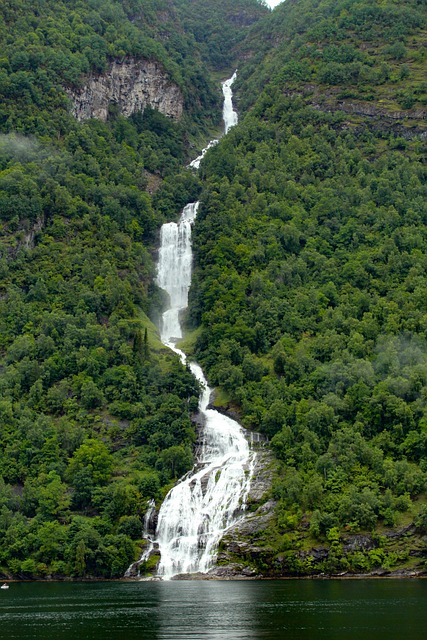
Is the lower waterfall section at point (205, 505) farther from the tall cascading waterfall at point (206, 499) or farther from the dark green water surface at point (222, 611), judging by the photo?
the dark green water surface at point (222, 611)

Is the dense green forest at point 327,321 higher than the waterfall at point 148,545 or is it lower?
higher

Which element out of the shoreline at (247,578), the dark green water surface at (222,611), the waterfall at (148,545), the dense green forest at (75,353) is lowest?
the dark green water surface at (222,611)

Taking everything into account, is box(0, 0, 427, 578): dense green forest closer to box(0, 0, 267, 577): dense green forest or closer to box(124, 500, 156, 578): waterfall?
box(0, 0, 267, 577): dense green forest

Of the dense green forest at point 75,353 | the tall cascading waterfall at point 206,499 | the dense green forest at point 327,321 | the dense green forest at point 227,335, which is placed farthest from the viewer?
the dense green forest at point 75,353

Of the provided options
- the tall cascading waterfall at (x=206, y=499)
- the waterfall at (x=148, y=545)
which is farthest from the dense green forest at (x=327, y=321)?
the waterfall at (x=148, y=545)

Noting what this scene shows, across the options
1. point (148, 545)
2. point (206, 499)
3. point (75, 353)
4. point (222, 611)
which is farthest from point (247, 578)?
point (75, 353)

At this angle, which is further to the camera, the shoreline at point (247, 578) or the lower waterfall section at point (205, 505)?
the lower waterfall section at point (205, 505)

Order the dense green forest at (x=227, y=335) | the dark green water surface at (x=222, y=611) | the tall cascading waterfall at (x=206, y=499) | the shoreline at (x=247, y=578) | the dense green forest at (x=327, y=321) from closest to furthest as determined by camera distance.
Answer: the dark green water surface at (x=222, y=611) → the shoreline at (x=247, y=578) → the dense green forest at (x=327, y=321) → the dense green forest at (x=227, y=335) → the tall cascading waterfall at (x=206, y=499)
